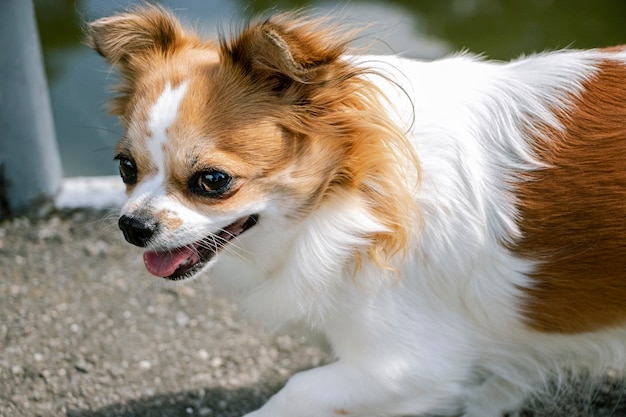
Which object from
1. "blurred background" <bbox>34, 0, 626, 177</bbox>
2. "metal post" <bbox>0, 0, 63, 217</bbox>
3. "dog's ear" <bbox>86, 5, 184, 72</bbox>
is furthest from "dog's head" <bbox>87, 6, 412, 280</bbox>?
"blurred background" <bbox>34, 0, 626, 177</bbox>

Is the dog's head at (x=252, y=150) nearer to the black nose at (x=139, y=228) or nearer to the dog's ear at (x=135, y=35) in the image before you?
the black nose at (x=139, y=228)

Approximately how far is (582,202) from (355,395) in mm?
877

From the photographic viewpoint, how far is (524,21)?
20.3 feet

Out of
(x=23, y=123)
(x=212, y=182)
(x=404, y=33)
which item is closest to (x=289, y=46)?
(x=212, y=182)

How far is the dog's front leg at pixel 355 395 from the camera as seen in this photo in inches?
96.2

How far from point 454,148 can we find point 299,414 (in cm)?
94

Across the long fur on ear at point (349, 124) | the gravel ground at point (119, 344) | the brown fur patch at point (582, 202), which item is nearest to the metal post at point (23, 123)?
the gravel ground at point (119, 344)

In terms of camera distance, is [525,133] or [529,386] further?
[529,386]

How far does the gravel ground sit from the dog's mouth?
77 cm

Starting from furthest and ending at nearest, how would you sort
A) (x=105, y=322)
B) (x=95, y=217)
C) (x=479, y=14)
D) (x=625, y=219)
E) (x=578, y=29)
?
1. (x=479, y=14)
2. (x=578, y=29)
3. (x=95, y=217)
4. (x=105, y=322)
5. (x=625, y=219)

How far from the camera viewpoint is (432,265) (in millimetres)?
2357

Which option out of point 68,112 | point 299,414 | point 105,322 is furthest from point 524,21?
point 299,414

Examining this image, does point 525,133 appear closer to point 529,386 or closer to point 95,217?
point 529,386

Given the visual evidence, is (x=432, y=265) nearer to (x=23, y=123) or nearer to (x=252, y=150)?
(x=252, y=150)
